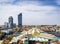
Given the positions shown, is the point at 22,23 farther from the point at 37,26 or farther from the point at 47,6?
the point at 47,6

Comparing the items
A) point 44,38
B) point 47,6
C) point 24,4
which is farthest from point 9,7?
point 44,38

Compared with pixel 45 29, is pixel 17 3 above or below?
above

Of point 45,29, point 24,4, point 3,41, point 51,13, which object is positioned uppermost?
point 24,4

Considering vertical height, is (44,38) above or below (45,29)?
below

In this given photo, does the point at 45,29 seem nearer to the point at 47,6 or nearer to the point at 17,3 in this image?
the point at 47,6

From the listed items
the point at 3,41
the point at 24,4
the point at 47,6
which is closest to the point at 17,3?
the point at 24,4
